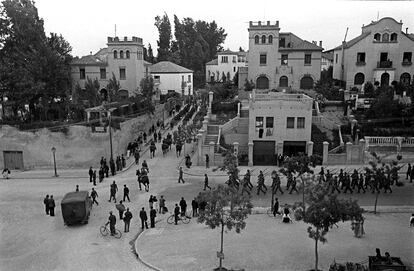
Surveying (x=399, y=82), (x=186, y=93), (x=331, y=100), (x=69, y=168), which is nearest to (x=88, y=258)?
(x=69, y=168)

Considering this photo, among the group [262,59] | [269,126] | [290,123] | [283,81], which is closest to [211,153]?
[269,126]

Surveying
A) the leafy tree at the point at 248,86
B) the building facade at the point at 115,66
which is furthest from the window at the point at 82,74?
the leafy tree at the point at 248,86

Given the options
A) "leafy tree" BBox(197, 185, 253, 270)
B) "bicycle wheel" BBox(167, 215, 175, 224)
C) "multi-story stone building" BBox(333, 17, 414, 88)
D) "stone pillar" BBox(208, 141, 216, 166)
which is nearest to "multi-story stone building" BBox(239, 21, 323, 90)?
"multi-story stone building" BBox(333, 17, 414, 88)

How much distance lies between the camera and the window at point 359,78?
48.6m

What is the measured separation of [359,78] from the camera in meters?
48.8

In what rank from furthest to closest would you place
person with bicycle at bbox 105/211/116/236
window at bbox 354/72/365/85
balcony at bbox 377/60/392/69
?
window at bbox 354/72/365/85 → balcony at bbox 377/60/392/69 → person with bicycle at bbox 105/211/116/236

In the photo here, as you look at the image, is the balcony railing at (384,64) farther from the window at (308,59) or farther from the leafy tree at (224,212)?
the leafy tree at (224,212)

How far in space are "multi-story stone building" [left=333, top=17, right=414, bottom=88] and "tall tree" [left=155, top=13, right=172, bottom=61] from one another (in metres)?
43.8

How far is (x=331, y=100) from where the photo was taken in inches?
1795

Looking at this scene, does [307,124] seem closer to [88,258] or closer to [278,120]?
[278,120]

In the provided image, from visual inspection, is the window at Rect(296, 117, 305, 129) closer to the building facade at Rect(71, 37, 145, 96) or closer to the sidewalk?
the sidewalk

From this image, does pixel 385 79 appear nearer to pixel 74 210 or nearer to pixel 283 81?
pixel 283 81

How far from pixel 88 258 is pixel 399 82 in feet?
136

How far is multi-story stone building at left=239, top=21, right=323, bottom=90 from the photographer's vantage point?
49.2 m
